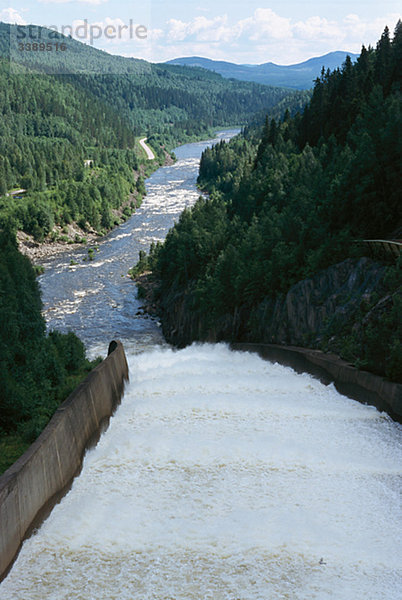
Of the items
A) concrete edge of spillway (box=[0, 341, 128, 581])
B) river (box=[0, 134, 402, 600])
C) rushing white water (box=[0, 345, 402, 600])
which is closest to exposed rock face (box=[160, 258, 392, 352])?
river (box=[0, 134, 402, 600])

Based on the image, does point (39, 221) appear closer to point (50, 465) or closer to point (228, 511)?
point (50, 465)

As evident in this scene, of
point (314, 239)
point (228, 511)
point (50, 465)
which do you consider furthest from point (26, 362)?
point (314, 239)

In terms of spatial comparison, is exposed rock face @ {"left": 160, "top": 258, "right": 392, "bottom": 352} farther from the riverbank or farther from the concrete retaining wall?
the concrete retaining wall

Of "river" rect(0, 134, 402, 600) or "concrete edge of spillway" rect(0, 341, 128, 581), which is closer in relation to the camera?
"river" rect(0, 134, 402, 600)

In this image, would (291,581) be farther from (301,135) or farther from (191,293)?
(301,135)

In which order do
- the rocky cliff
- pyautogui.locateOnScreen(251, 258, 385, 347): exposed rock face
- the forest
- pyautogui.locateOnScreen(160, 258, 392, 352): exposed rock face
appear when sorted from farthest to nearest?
1. pyautogui.locateOnScreen(251, 258, 385, 347): exposed rock face
2. pyautogui.locateOnScreen(160, 258, 392, 352): exposed rock face
3. the forest
4. the rocky cliff

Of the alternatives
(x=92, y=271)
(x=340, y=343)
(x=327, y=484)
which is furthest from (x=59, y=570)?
(x=92, y=271)

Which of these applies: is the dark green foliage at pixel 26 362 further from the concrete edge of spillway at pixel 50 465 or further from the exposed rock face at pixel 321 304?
the exposed rock face at pixel 321 304
